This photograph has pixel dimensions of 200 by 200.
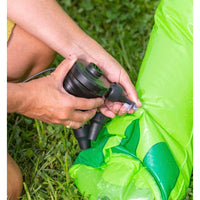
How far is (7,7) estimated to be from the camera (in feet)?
4.37

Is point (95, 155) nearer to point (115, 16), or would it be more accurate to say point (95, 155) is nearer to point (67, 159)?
point (67, 159)

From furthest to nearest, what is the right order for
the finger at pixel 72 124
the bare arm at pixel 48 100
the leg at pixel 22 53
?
the leg at pixel 22 53 → the finger at pixel 72 124 → the bare arm at pixel 48 100

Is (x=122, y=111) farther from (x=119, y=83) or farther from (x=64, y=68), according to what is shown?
(x=64, y=68)

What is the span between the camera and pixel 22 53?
4.75ft

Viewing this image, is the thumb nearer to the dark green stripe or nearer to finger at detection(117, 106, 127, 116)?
finger at detection(117, 106, 127, 116)

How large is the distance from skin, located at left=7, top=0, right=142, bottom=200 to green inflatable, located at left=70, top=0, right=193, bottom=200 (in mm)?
85

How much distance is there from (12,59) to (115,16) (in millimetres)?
954

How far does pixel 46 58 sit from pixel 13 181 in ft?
1.80

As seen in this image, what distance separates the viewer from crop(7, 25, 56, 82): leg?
1.42m

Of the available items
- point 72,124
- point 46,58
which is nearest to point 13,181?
point 72,124

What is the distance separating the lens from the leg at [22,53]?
4.67 ft

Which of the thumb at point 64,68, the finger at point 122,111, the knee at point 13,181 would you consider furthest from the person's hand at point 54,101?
the knee at point 13,181

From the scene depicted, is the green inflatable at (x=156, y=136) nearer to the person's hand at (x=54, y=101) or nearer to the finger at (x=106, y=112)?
the finger at (x=106, y=112)

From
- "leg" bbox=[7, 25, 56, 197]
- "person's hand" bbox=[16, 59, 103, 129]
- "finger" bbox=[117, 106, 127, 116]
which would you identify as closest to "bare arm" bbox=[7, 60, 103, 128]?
"person's hand" bbox=[16, 59, 103, 129]
